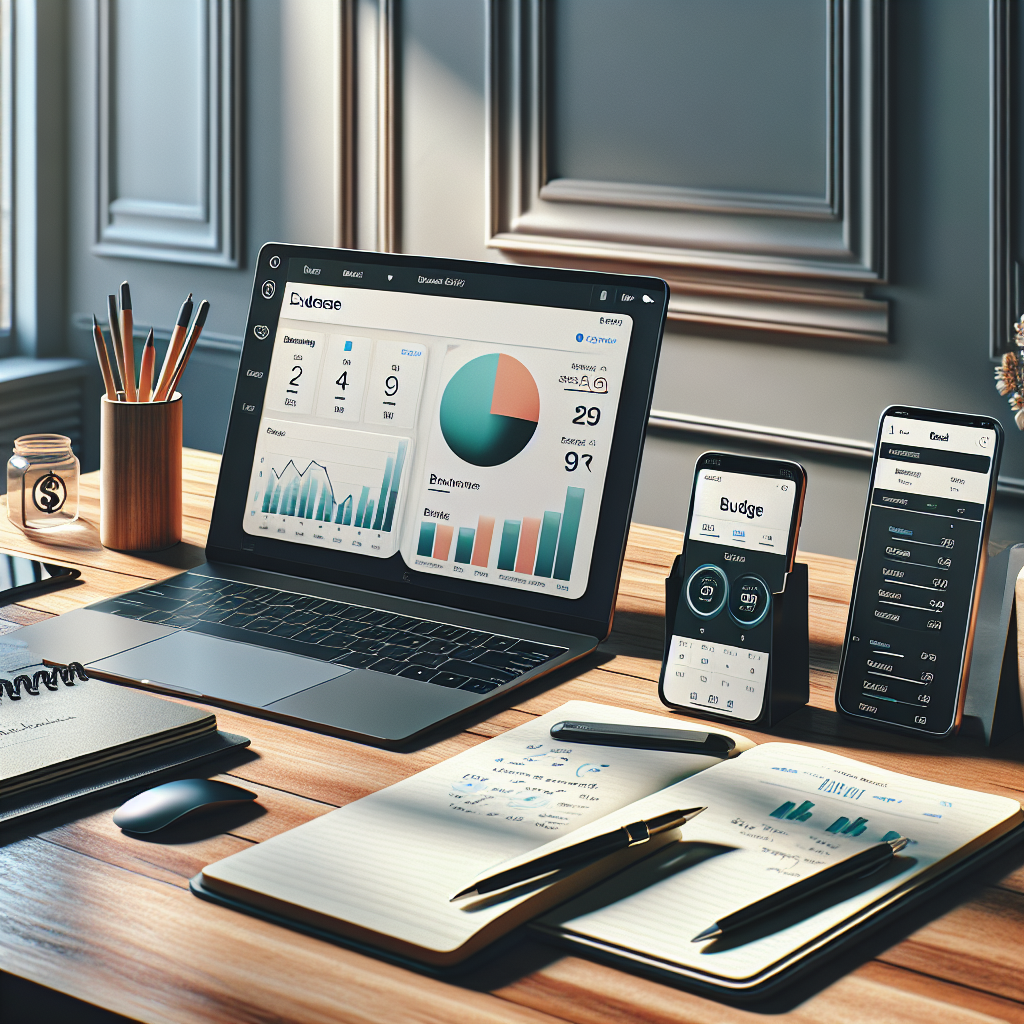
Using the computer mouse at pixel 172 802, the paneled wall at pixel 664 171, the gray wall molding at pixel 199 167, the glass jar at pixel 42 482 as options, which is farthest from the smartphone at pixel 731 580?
the gray wall molding at pixel 199 167

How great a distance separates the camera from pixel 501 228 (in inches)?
98.3

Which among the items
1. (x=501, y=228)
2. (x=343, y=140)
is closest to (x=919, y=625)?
(x=501, y=228)

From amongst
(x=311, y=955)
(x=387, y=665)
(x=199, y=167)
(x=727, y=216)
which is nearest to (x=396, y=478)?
(x=387, y=665)

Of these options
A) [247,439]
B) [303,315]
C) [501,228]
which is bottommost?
[247,439]

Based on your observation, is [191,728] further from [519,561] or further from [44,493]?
[44,493]

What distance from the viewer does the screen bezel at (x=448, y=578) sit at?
3.37ft

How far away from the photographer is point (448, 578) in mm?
1089

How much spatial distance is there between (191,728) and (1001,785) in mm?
510

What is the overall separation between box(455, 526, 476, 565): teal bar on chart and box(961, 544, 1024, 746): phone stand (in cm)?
42

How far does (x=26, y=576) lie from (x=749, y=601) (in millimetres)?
669

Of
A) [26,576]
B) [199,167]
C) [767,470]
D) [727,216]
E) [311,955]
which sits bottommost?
[311,955]

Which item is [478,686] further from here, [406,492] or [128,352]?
[128,352]

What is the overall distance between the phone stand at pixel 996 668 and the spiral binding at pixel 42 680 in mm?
608

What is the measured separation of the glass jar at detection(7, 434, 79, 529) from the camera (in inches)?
51.7
